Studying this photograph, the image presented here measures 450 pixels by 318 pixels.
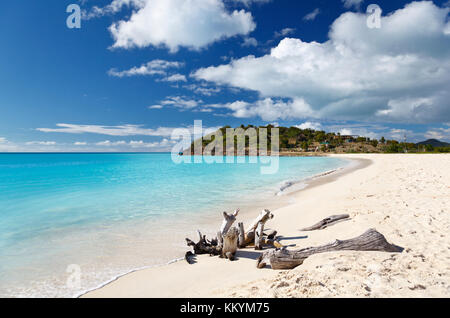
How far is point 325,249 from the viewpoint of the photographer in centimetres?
493

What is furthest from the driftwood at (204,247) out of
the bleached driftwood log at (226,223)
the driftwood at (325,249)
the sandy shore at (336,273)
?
the driftwood at (325,249)

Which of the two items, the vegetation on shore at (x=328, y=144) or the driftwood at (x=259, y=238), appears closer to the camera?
the driftwood at (x=259, y=238)

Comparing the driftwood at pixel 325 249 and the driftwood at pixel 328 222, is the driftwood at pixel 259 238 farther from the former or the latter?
the driftwood at pixel 328 222

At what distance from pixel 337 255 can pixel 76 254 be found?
6975 millimetres

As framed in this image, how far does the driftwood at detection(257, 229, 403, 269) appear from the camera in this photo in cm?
463

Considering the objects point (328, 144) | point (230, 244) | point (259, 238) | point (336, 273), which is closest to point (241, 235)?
point (259, 238)

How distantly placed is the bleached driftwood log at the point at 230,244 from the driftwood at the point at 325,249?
87 cm

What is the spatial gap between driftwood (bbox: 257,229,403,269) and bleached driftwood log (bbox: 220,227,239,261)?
2.86 feet

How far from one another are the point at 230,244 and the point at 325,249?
2.21 m

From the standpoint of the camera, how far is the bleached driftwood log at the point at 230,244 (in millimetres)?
5556

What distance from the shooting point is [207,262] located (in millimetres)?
5582
